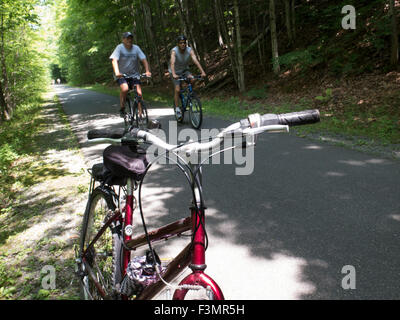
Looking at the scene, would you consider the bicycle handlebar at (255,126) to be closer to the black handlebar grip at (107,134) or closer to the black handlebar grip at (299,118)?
the black handlebar grip at (299,118)

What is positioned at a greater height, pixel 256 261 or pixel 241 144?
pixel 241 144

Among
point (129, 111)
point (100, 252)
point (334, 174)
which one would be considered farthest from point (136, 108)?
point (100, 252)

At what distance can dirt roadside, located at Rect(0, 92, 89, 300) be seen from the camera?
272 centimetres

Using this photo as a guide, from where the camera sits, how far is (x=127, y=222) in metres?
2.05

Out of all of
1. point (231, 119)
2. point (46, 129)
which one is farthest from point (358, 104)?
point (46, 129)

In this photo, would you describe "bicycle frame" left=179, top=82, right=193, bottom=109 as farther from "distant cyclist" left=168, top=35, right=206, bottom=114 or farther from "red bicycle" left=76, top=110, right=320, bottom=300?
"red bicycle" left=76, top=110, right=320, bottom=300

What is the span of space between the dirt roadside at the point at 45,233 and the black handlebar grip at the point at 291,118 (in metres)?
2.20

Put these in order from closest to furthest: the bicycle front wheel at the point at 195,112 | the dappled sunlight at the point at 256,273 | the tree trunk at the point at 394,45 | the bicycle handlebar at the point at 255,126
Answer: the bicycle handlebar at the point at 255,126
the dappled sunlight at the point at 256,273
the bicycle front wheel at the point at 195,112
the tree trunk at the point at 394,45

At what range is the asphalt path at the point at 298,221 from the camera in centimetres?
252

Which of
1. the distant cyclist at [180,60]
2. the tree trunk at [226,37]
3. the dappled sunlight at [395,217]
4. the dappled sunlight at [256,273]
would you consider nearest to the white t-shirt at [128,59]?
the distant cyclist at [180,60]

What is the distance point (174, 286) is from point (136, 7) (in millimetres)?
24241

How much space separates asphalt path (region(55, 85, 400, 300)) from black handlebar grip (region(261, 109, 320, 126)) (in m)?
1.60

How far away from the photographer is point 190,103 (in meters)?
8.14
